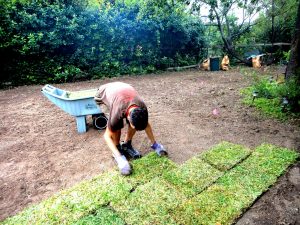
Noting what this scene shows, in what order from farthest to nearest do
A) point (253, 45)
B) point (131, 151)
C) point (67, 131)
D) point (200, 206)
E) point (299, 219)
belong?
point (253, 45) < point (67, 131) < point (131, 151) < point (200, 206) < point (299, 219)

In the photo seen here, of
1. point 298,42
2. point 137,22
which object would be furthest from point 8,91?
point 298,42

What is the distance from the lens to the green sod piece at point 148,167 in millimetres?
3228

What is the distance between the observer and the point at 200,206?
8.96 ft

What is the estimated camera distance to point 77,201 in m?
2.86

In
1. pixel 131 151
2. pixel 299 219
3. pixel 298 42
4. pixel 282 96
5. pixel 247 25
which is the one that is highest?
pixel 247 25

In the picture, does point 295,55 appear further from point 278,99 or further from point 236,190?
point 236,190

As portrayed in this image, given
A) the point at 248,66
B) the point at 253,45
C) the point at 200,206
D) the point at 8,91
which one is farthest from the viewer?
the point at 253,45

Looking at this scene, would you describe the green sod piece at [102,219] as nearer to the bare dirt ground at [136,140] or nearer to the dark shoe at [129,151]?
the bare dirt ground at [136,140]

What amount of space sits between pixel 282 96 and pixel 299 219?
3.39 m

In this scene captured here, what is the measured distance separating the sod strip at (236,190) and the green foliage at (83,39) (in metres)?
5.88

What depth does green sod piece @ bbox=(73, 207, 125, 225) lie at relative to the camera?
256cm

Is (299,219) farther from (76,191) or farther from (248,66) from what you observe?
(248,66)

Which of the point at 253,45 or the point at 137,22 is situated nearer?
the point at 137,22

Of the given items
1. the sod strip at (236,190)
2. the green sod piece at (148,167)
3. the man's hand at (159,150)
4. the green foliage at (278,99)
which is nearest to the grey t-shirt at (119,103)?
the green sod piece at (148,167)
